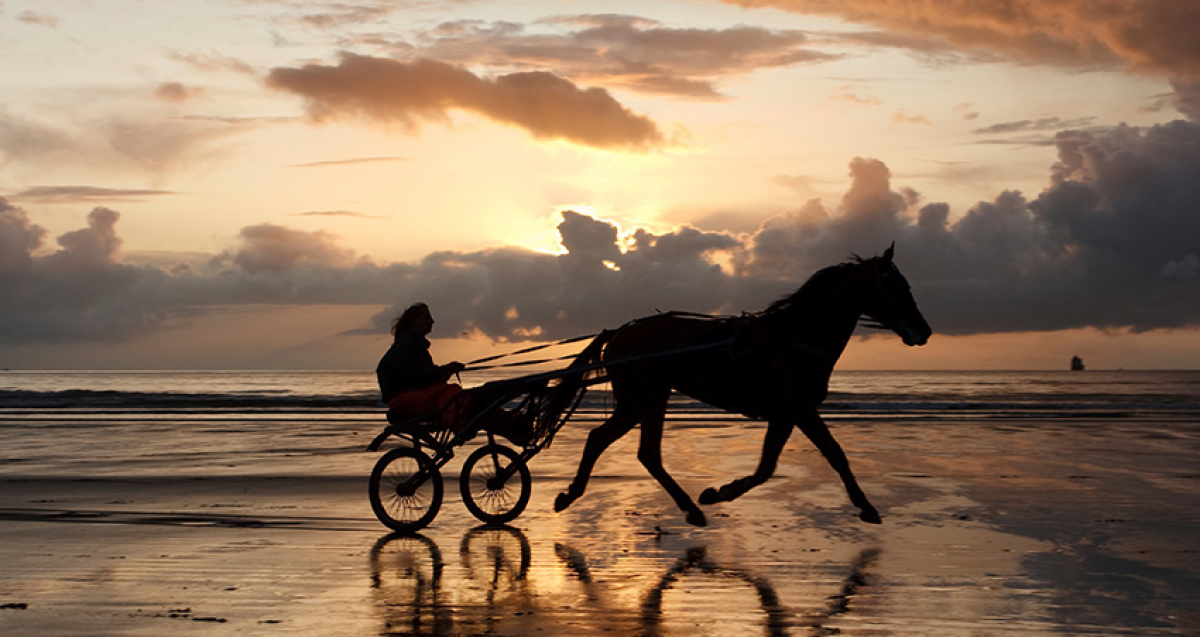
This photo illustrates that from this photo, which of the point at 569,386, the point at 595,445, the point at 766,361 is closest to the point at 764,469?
the point at 766,361

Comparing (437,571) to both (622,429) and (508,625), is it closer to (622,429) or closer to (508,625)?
(508,625)

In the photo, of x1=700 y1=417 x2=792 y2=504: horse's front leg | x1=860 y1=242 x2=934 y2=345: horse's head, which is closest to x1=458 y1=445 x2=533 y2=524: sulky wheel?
x1=700 y1=417 x2=792 y2=504: horse's front leg

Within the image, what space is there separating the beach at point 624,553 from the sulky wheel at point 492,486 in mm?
254

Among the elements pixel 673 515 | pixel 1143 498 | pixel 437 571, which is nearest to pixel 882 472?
pixel 1143 498

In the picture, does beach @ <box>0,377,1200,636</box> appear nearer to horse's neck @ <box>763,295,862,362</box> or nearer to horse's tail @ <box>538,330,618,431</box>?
horse's tail @ <box>538,330,618,431</box>

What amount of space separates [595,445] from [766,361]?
1819mm

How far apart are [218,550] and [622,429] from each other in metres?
3.66

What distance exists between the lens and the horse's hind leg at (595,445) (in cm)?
933

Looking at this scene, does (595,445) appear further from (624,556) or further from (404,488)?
(624,556)

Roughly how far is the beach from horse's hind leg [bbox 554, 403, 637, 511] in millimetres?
278

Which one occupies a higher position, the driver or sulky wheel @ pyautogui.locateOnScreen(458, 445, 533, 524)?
the driver

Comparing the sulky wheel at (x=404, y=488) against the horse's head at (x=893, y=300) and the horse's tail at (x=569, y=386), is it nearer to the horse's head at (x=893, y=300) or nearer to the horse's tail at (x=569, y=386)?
the horse's tail at (x=569, y=386)

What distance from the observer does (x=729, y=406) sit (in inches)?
359

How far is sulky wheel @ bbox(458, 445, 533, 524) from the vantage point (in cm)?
938
